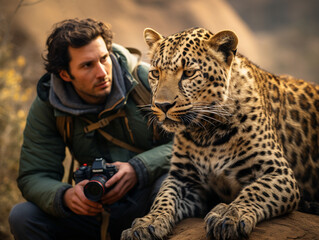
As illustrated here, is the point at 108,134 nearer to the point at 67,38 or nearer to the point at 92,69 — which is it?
the point at 92,69

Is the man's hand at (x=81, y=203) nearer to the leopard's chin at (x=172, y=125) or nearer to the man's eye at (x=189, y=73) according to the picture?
the leopard's chin at (x=172, y=125)

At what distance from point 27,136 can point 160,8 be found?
1180 cm

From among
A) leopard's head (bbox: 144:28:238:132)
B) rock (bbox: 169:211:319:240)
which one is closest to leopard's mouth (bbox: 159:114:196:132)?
leopard's head (bbox: 144:28:238:132)

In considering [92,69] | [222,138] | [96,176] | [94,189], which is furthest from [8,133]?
[222,138]

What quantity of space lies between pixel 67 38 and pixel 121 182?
1863 mm

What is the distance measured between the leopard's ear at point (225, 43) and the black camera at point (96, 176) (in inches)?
60.6

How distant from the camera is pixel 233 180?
3430mm

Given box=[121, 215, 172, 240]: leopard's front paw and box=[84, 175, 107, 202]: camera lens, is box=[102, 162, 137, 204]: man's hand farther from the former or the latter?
box=[121, 215, 172, 240]: leopard's front paw

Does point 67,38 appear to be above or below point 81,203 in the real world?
above

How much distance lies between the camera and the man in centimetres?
425

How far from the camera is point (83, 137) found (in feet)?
14.5

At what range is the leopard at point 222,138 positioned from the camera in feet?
10.1

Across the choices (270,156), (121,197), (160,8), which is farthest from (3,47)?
(160,8)

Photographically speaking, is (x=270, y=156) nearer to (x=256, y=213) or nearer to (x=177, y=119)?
(x=256, y=213)
